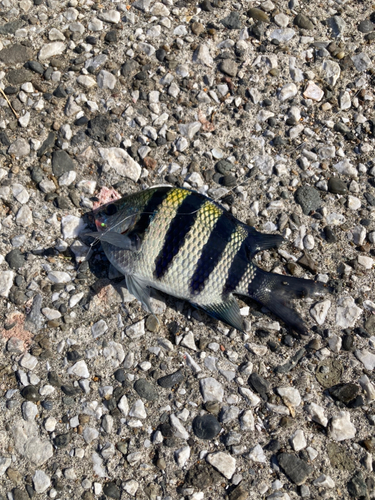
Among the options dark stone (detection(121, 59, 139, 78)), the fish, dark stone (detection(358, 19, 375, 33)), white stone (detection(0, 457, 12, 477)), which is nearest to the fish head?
the fish

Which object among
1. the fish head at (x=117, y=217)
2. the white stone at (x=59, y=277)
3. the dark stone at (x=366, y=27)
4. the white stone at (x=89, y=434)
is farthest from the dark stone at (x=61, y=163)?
the dark stone at (x=366, y=27)

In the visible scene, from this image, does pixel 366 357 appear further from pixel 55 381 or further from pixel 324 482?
pixel 55 381

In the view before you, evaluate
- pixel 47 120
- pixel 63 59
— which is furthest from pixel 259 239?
pixel 63 59

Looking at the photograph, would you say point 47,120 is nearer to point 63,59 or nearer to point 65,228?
point 63,59

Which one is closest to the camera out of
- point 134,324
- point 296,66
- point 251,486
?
point 251,486

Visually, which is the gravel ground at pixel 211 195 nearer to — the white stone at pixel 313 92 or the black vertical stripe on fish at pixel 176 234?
the white stone at pixel 313 92

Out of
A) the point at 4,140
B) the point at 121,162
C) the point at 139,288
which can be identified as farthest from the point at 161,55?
the point at 139,288

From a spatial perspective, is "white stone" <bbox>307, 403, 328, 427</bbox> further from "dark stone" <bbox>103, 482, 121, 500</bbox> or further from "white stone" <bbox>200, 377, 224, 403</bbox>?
"dark stone" <bbox>103, 482, 121, 500</bbox>
